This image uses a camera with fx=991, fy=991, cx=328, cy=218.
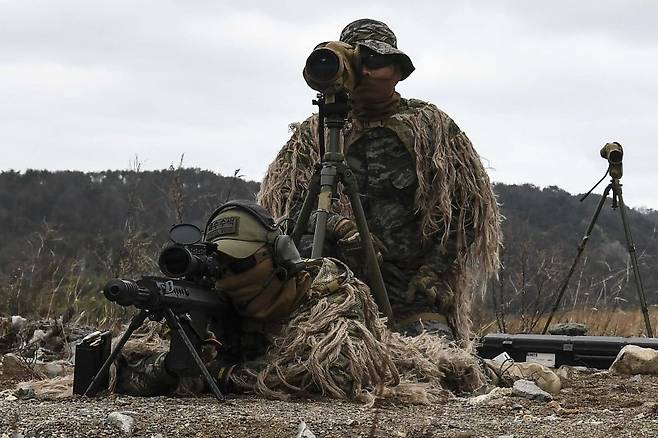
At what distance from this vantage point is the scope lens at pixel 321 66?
387 cm

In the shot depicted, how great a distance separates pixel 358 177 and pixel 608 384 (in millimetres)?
1460

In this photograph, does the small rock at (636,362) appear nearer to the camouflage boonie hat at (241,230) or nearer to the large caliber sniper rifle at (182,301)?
the camouflage boonie hat at (241,230)

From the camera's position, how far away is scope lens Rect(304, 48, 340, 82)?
3.87 metres

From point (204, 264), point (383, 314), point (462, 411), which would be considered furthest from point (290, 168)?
point (462, 411)

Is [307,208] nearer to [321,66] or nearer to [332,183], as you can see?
[332,183]

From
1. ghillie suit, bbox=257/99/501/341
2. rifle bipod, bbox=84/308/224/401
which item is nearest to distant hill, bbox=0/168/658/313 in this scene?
ghillie suit, bbox=257/99/501/341

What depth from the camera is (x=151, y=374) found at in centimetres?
320

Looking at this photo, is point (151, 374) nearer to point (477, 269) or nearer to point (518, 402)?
point (518, 402)

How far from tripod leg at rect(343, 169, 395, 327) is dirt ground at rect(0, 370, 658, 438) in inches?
34.0

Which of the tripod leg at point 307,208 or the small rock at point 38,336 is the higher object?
the tripod leg at point 307,208

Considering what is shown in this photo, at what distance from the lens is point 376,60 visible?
436 centimetres

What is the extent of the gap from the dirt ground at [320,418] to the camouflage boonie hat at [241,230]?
476mm

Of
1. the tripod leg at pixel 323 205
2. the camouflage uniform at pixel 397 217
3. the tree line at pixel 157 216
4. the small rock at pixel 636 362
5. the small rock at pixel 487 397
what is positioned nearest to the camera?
the small rock at pixel 487 397

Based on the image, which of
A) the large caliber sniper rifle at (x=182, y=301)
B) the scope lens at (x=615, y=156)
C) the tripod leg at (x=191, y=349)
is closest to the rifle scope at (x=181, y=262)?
the large caliber sniper rifle at (x=182, y=301)
